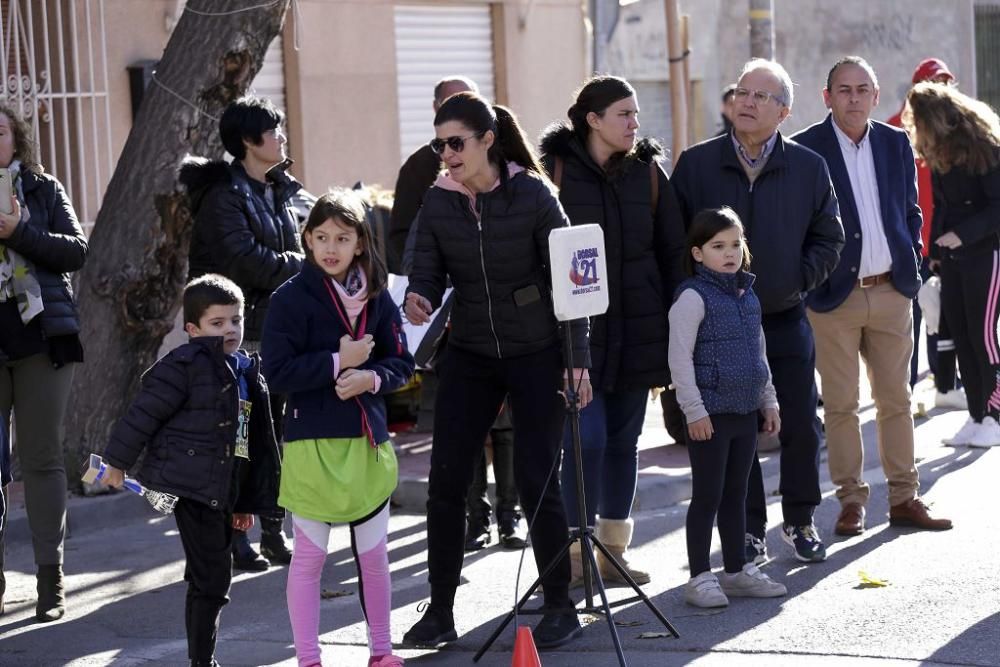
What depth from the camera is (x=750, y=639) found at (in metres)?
6.01

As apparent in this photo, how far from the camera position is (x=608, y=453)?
700cm

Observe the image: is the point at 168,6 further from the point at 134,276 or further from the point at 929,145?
the point at 929,145

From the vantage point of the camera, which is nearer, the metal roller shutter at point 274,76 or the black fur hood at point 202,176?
the black fur hood at point 202,176

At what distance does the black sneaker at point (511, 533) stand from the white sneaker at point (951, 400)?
416cm

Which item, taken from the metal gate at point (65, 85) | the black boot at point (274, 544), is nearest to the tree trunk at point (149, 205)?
the metal gate at point (65, 85)

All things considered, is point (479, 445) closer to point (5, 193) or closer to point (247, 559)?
point (247, 559)

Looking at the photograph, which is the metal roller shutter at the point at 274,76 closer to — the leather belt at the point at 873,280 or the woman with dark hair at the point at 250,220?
the woman with dark hair at the point at 250,220

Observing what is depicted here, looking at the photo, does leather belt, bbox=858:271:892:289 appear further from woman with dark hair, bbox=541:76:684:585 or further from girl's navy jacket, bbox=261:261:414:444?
girl's navy jacket, bbox=261:261:414:444

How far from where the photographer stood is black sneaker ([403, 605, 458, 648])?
614cm

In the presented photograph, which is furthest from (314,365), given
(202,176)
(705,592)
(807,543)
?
(807,543)

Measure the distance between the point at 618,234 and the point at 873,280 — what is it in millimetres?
1543

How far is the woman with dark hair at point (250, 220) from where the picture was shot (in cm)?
763

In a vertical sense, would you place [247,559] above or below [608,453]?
below

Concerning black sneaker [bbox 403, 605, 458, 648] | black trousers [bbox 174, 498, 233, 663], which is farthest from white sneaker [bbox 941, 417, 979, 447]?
black trousers [bbox 174, 498, 233, 663]
